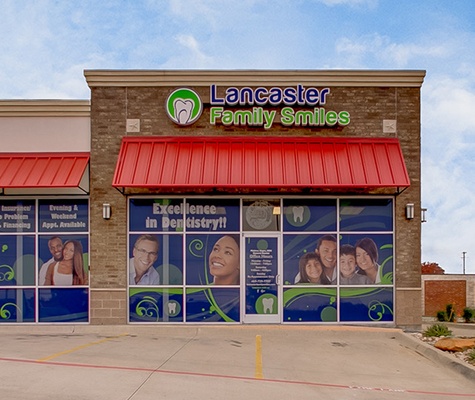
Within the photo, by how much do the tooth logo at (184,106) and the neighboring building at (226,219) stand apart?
0.09 feet

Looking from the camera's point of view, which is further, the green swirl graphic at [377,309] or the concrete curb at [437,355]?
the green swirl graphic at [377,309]

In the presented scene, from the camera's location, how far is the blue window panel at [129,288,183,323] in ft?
50.9

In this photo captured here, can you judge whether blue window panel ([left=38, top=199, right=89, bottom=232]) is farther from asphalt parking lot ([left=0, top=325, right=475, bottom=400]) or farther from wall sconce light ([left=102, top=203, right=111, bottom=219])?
asphalt parking lot ([left=0, top=325, right=475, bottom=400])

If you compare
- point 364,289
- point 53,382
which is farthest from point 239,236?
point 53,382

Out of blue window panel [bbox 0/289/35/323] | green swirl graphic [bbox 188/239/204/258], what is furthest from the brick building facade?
blue window panel [bbox 0/289/35/323]

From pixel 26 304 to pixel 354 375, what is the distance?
9.50 m

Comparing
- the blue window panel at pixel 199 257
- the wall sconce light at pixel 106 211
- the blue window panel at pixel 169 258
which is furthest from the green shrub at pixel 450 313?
the wall sconce light at pixel 106 211

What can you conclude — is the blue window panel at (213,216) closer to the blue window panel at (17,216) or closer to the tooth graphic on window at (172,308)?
the tooth graphic on window at (172,308)

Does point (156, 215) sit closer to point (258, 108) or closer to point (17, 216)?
point (17, 216)

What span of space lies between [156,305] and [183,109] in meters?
5.30

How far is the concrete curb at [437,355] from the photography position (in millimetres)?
10406

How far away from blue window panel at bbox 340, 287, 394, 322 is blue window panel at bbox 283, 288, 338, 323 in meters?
0.30

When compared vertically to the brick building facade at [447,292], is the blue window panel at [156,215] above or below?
above

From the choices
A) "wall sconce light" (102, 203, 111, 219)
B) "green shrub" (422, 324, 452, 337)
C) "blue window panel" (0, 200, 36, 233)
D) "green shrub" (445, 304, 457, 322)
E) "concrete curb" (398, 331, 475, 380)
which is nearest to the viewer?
"concrete curb" (398, 331, 475, 380)
